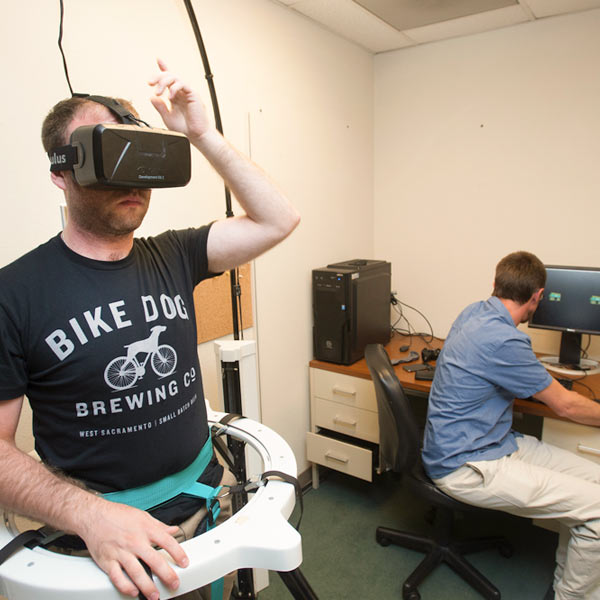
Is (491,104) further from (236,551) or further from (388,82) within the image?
(236,551)

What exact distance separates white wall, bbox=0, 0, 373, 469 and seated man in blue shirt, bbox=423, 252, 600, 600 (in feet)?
2.67

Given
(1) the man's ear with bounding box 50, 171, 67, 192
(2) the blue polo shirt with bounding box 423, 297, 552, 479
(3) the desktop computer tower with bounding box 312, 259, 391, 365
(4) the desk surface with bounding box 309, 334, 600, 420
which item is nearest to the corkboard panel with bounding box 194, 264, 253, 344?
(3) the desktop computer tower with bounding box 312, 259, 391, 365

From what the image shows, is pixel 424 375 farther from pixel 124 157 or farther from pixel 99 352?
pixel 124 157

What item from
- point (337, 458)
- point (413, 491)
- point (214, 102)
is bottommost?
point (337, 458)

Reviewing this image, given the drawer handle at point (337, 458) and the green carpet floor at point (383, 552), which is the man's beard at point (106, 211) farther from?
the drawer handle at point (337, 458)

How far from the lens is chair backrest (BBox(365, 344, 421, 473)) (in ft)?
5.41

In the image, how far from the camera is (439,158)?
2555 mm

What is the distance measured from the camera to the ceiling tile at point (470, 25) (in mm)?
2133

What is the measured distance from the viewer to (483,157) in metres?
2.42

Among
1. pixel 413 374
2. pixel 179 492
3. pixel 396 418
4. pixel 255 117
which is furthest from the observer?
pixel 413 374

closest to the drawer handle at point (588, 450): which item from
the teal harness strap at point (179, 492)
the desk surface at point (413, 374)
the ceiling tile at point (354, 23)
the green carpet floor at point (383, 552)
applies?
the desk surface at point (413, 374)

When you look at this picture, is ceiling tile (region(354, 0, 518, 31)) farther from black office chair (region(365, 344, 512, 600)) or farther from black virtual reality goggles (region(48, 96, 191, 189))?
black virtual reality goggles (region(48, 96, 191, 189))

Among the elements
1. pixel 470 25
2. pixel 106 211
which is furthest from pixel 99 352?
pixel 470 25

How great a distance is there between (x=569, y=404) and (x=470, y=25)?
1.78m
